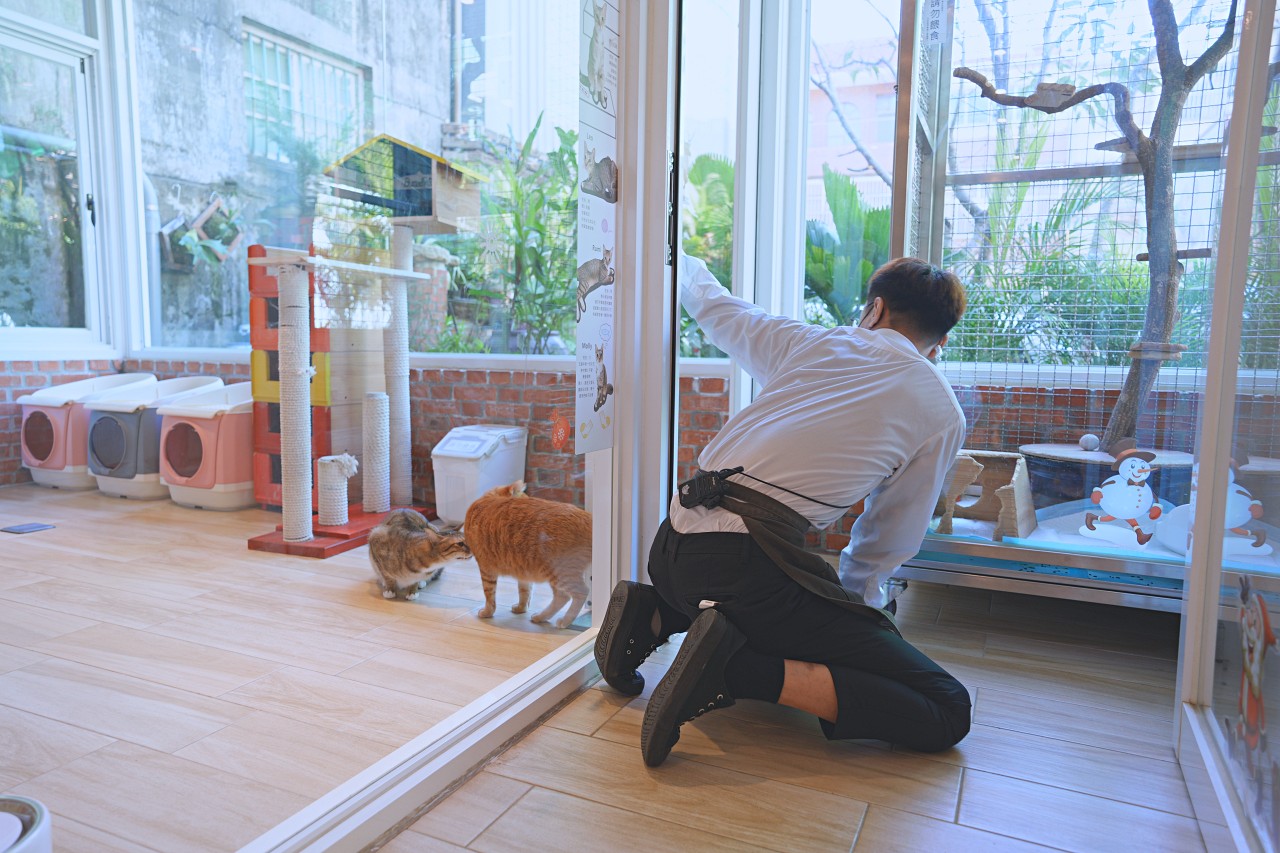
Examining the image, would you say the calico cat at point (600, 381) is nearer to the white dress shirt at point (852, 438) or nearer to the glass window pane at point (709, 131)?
the white dress shirt at point (852, 438)

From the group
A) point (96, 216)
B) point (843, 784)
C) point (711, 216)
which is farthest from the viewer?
point (96, 216)

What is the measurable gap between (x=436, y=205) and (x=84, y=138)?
2.56 m

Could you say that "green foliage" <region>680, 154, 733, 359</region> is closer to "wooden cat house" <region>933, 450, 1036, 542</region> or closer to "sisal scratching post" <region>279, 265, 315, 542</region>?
"wooden cat house" <region>933, 450, 1036, 542</region>

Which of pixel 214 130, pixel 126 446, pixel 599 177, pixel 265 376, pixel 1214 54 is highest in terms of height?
pixel 214 130

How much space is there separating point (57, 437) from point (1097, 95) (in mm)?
4585

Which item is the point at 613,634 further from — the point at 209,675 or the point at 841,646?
the point at 209,675

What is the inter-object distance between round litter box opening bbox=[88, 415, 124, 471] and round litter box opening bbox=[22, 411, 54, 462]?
0.21 meters

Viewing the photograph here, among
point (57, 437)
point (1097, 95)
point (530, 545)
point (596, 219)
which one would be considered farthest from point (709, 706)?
point (57, 437)

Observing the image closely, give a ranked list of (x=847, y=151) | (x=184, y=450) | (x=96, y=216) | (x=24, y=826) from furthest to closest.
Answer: (x=96, y=216) → (x=184, y=450) → (x=847, y=151) → (x=24, y=826)

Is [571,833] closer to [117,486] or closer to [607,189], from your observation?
[607,189]

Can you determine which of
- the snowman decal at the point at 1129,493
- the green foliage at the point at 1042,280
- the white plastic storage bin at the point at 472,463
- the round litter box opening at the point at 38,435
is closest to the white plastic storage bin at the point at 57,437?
the round litter box opening at the point at 38,435

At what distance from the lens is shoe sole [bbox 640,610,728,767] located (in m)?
1.53

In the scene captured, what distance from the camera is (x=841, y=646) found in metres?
1.65

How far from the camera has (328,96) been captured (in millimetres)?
3760
